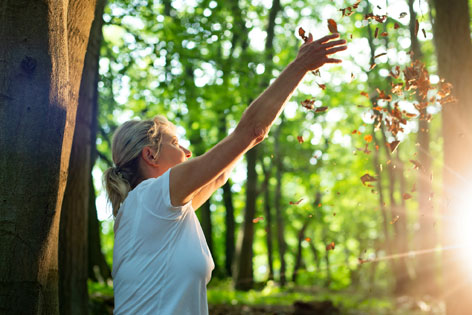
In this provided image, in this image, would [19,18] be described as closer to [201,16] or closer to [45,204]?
[45,204]

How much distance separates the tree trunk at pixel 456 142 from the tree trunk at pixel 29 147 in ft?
15.3

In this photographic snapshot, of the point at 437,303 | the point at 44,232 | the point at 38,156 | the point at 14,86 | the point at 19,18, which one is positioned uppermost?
the point at 19,18

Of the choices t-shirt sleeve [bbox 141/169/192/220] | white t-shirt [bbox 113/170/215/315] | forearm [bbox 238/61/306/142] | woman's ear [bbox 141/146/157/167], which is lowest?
white t-shirt [bbox 113/170/215/315]

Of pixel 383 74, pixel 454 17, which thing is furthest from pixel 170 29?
pixel 383 74

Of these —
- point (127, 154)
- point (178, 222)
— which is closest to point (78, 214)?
point (127, 154)

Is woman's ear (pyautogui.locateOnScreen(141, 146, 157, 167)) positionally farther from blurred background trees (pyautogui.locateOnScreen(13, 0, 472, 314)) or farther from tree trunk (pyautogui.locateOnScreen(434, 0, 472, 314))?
tree trunk (pyautogui.locateOnScreen(434, 0, 472, 314))

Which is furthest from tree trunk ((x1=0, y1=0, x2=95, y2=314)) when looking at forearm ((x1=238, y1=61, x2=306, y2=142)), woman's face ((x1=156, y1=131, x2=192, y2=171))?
forearm ((x1=238, y1=61, x2=306, y2=142))

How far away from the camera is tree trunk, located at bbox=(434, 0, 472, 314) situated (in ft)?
19.2

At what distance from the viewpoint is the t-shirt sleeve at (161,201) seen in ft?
7.42

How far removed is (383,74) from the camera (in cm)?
1680

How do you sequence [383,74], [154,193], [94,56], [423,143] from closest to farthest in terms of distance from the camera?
[154,193] → [94,56] → [423,143] → [383,74]

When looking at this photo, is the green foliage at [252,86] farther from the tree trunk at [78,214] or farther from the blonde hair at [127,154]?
the tree trunk at [78,214]

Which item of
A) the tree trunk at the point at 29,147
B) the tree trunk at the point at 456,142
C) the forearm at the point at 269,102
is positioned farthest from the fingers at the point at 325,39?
the tree trunk at the point at 456,142

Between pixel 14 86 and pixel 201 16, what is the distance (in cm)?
804
